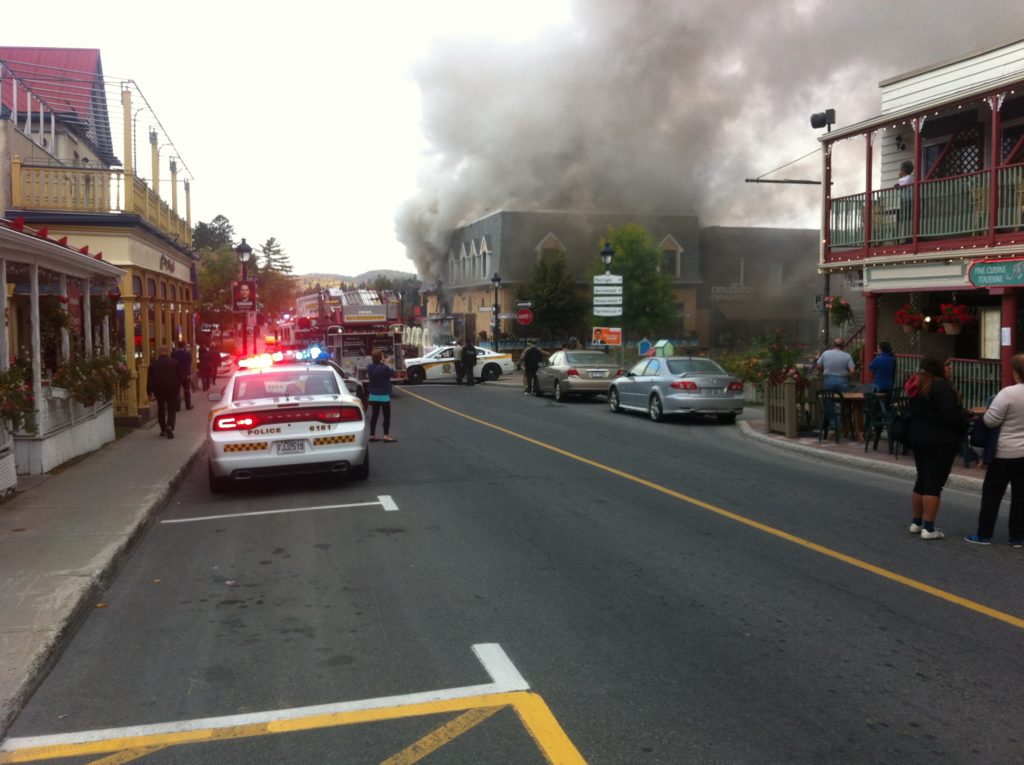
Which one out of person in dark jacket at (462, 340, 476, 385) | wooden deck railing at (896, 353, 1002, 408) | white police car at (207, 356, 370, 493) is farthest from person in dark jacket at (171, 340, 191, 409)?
wooden deck railing at (896, 353, 1002, 408)

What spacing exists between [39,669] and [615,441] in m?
11.7

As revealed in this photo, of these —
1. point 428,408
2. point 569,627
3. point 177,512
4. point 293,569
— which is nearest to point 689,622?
point 569,627

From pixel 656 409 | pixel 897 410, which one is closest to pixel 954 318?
pixel 897 410

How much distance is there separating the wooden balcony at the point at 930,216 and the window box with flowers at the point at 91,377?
13.8 metres

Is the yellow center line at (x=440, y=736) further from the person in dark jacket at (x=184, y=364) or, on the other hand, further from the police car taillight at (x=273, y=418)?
the person in dark jacket at (x=184, y=364)

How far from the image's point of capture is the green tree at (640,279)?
46.5 m

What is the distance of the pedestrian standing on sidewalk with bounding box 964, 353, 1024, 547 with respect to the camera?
7633 millimetres

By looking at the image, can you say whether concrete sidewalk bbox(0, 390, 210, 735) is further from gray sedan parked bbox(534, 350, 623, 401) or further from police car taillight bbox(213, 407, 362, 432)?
gray sedan parked bbox(534, 350, 623, 401)

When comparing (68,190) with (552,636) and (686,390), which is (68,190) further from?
(552,636)

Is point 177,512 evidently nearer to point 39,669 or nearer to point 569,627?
point 39,669

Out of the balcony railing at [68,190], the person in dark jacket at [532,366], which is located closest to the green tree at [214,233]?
the person in dark jacket at [532,366]

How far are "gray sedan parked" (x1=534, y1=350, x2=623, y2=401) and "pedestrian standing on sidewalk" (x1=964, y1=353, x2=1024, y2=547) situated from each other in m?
17.0

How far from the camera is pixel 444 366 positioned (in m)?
37.1

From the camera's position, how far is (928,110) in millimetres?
15742
